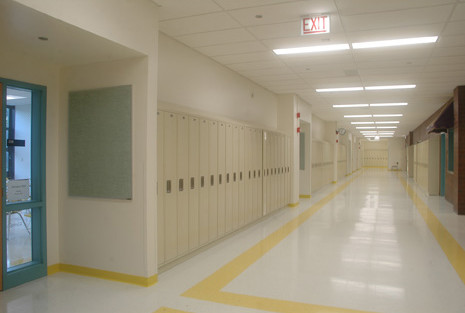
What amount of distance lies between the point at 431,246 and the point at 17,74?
662 centimetres

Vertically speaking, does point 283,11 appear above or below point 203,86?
above

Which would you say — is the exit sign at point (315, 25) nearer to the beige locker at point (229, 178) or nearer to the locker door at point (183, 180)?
the locker door at point (183, 180)

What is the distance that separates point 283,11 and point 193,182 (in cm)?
268

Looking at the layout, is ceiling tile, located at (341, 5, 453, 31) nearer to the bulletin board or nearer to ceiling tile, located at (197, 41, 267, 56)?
ceiling tile, located at (197, 41, 267, 56)

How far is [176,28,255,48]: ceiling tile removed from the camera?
17.0ft

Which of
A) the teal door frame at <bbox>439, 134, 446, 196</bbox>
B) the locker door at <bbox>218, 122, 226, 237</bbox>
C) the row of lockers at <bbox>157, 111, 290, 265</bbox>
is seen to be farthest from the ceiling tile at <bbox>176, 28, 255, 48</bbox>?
the teal door frame at <bbox>439, 134, 446, 196</bbox>

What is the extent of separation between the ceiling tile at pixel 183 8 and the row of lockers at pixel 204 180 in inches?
50.3

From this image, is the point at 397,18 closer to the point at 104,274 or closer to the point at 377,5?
the point at 377,5

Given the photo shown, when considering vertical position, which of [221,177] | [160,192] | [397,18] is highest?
[397,18]

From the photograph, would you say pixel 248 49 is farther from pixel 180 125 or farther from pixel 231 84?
pixel 180 125

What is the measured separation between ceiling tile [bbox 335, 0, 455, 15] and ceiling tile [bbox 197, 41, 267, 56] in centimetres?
169

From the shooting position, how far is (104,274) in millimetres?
4293

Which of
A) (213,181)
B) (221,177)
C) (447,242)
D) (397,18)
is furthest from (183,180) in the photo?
(447,242)

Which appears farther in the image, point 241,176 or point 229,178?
point 241,176
